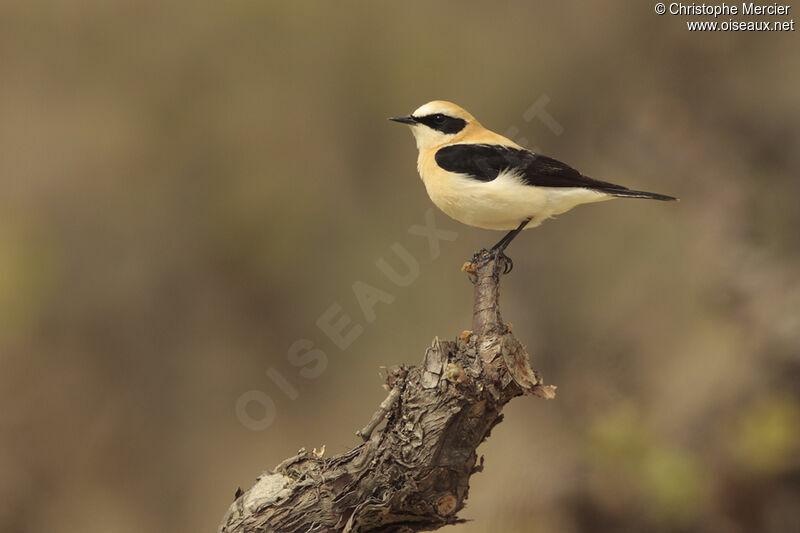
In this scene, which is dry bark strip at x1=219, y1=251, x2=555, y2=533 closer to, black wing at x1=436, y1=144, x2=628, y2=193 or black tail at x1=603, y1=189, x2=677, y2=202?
black wing at x1=436, y1=144, x2=628, y2=193

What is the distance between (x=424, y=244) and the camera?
580 cm

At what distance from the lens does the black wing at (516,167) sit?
11.6 feet

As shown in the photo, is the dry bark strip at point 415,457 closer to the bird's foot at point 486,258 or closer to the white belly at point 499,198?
the bird's foot at point 486,258

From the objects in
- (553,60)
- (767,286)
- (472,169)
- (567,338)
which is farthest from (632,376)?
(472,169)

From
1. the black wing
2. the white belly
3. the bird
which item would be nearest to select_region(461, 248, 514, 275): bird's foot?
the bird

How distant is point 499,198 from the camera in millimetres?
3480

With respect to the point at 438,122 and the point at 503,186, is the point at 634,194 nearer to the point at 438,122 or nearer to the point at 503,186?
the point at 503,186

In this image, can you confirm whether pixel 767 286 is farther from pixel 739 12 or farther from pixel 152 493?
pixel 152 493

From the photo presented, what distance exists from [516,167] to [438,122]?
0.48 metres

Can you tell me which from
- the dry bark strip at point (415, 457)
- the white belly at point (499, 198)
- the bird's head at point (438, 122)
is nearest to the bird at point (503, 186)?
the white belly at point (499, 198)

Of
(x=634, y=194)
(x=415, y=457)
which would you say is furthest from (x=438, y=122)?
(x=415, y=457)

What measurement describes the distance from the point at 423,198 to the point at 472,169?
225 centimetres

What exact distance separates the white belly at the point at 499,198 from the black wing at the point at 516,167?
0.09 ft

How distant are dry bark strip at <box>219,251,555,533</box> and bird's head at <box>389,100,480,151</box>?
986mm
